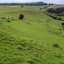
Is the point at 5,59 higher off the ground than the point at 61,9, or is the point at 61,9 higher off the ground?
the point at 5,59

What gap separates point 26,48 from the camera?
17906 millimetres

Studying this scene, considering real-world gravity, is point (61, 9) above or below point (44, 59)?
below

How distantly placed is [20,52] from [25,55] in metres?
0.56

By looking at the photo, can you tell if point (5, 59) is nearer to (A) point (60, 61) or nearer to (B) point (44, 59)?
(B) point (44, 59)

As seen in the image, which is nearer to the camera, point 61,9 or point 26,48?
point 26,48

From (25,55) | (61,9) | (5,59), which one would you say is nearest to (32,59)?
(25,55)

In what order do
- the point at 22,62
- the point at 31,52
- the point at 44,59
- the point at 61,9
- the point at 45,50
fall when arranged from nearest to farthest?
the point at 22,62, the point at 44,59, the point at 31,52, the point at 45,50, the point at 61,9

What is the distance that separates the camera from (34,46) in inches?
742

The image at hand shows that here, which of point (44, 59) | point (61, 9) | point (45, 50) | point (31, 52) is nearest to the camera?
point (44, 59)

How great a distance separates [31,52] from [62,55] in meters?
2.41

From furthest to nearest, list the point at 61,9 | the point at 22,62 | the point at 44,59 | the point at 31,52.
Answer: the point at 61,9, the point at 31,52, the point at 44,59, the point at 22,62

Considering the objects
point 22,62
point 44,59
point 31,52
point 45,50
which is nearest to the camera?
point 22,62

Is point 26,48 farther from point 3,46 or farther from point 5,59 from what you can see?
point 5,59

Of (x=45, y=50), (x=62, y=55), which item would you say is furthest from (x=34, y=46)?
(x=62, y=55)
